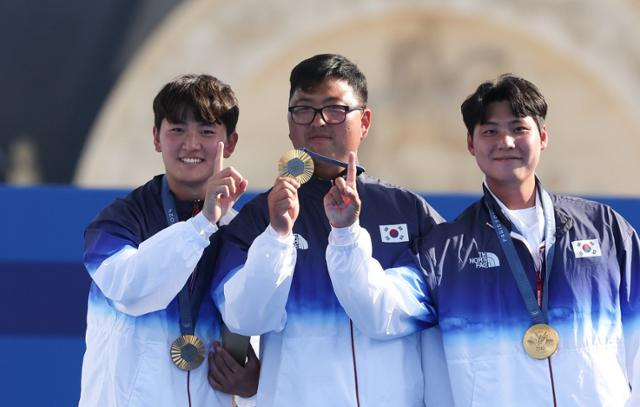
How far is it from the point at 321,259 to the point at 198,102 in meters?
0.60

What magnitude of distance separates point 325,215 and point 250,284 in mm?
379

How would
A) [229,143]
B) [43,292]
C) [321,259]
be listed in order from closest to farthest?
[321,259]
[229,143]
[43,292]

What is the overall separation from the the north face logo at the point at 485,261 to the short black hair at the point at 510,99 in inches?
15.7

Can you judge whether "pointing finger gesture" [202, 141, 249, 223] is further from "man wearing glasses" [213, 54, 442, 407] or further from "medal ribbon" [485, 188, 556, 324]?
"medal ribbon" [485, 188, 556, 324]

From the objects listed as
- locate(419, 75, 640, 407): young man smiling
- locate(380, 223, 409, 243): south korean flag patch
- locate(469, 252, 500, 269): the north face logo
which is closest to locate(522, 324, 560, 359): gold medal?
locate(419, 75, 640, 407): young man smiling

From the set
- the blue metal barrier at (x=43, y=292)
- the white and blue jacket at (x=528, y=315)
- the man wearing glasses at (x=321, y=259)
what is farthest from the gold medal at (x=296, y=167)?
the blue metal barrier at (x=43, y=292)

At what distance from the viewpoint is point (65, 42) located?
331 inches

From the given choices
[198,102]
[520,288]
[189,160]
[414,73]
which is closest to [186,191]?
[189,160]

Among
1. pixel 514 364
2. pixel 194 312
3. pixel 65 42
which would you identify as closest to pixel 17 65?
pixel 65 42

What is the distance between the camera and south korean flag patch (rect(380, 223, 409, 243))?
3.07 metres

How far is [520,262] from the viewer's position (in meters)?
2.98

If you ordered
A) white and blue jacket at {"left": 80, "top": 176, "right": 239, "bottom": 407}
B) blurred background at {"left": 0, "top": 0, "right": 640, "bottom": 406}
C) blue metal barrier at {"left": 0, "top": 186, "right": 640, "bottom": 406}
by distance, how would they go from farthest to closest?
blurred background at {"left": 0, "top": 0, "right": 640, "bottom": 406} < blue metal barrier at {"left": 0, "top": 186, "right": 640, "bottom": 406} < white and blue jacket at {"left": 80, "top": 176, "right": 239, "bottom": 407}

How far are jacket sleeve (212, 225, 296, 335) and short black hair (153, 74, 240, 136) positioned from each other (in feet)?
1.65

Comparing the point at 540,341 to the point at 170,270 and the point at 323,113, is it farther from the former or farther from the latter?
the point at 170,270
